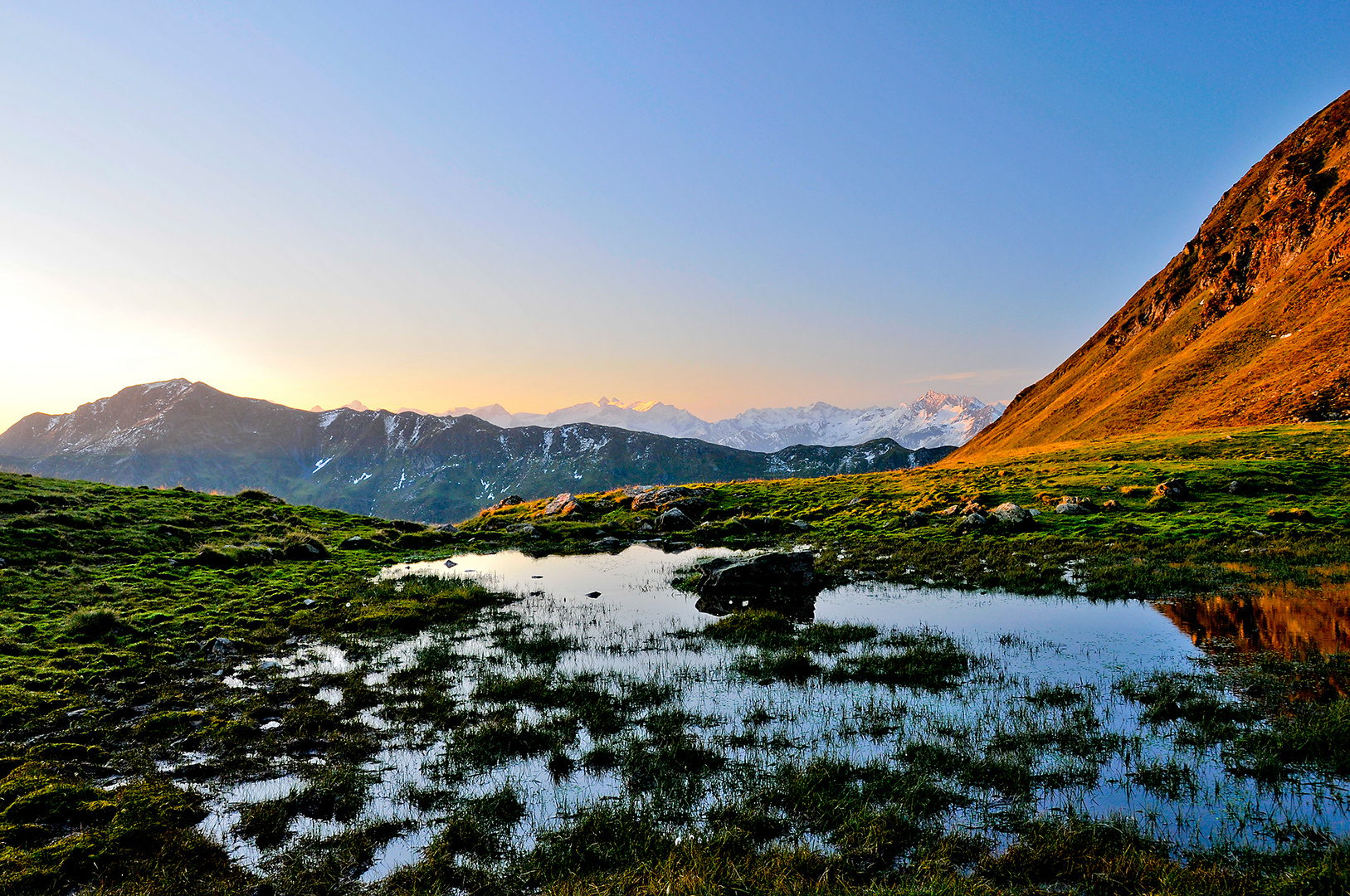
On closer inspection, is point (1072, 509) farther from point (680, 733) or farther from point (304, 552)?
point (304, 552)

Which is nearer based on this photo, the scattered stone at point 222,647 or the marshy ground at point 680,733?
the marshy ground at point 680,733

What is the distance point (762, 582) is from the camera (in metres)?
26.0

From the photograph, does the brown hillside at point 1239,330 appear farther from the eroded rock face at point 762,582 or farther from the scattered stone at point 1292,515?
the eroded rock face at point 762,582

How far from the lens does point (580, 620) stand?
23.0 meters

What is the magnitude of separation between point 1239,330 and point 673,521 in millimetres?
132718

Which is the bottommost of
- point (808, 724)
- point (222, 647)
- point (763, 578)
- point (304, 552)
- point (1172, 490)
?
point (222, 647)

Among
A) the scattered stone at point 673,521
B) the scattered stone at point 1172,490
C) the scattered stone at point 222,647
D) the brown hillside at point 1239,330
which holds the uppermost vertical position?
the brown hillside at point 1239,330

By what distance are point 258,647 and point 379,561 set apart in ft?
66.5

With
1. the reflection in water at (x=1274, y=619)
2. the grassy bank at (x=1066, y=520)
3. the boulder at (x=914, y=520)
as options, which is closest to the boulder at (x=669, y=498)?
the grassy bank at (x=1066, y=520)

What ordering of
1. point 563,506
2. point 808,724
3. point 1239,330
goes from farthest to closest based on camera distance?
point 1239,330 < point 563,506 < point 808,724

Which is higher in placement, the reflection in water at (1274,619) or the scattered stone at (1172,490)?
the scattered stone at (1172,490)

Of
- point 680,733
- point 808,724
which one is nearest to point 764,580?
point 808,724

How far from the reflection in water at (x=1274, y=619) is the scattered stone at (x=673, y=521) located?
33.9 metres

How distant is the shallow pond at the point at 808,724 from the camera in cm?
930
